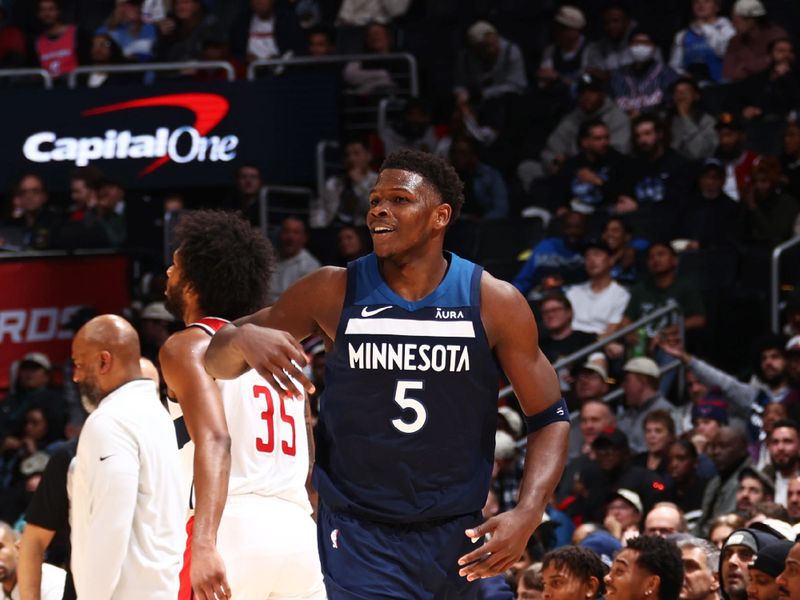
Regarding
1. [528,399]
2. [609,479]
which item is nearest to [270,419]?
[528,399]

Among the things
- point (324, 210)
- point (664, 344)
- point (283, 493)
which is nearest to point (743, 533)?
point (283, 493)

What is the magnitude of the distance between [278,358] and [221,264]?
4.79ft

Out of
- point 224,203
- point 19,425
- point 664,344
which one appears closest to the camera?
point 664,344

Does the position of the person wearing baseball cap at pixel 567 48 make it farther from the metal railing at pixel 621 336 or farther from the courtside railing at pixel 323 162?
the metal railing at pixel 621 336

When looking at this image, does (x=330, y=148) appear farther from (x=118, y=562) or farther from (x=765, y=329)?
(x=118, y=562)

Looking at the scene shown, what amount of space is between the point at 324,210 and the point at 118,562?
30.4ft

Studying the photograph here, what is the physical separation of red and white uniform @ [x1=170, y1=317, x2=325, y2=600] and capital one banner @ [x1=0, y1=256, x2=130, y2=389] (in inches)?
322

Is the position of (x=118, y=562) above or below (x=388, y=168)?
below

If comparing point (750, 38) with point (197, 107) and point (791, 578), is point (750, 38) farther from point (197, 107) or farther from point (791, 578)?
point (791, 578)

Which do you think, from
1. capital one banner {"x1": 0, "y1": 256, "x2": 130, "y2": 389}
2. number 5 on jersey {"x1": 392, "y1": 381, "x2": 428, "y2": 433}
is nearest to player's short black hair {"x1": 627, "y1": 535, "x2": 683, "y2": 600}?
number 5 on jersey {"x1": 392, "y1": 381, "x2": 428, "y2": 433}

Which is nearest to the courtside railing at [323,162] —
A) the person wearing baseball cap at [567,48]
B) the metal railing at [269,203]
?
the metal railing at [269,203]

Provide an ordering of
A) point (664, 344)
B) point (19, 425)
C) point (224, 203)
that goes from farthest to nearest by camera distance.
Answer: point (224, 203) < point (19, 425) < point (664, 344)

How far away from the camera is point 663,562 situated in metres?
6.91

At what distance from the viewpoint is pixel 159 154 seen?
14938 millimetres
